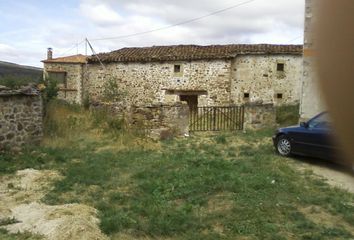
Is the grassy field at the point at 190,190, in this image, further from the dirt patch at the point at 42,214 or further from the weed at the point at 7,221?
the weed at the point at 7,221

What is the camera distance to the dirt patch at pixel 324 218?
5559 millimetres

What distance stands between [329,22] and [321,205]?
6.07 meters

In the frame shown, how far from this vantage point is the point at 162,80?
2323 centimetres

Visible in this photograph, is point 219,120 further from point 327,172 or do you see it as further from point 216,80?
point 327,172

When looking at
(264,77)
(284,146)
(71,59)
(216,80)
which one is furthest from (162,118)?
(71,59)

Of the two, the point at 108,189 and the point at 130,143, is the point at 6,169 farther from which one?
the point at 130,143

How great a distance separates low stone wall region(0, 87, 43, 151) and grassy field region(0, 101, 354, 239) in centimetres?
44

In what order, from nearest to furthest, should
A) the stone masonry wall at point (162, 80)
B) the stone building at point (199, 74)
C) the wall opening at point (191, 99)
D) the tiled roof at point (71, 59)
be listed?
the stone building at point (199, 74), the stone masonry wall at point (162, 80), the wall opening at point (191, 99), the tiled roof at point (71, 59)

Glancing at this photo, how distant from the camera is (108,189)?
741cm

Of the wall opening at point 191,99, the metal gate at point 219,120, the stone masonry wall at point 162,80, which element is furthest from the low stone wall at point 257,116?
the wall opening at point 191,99

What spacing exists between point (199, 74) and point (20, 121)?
A: 13.0 m

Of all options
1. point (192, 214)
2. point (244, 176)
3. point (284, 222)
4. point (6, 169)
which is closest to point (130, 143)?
point (6, 169)

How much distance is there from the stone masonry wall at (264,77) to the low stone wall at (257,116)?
263 inches

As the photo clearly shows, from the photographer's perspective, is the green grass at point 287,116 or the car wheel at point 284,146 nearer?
the car wheel at point 284,146
